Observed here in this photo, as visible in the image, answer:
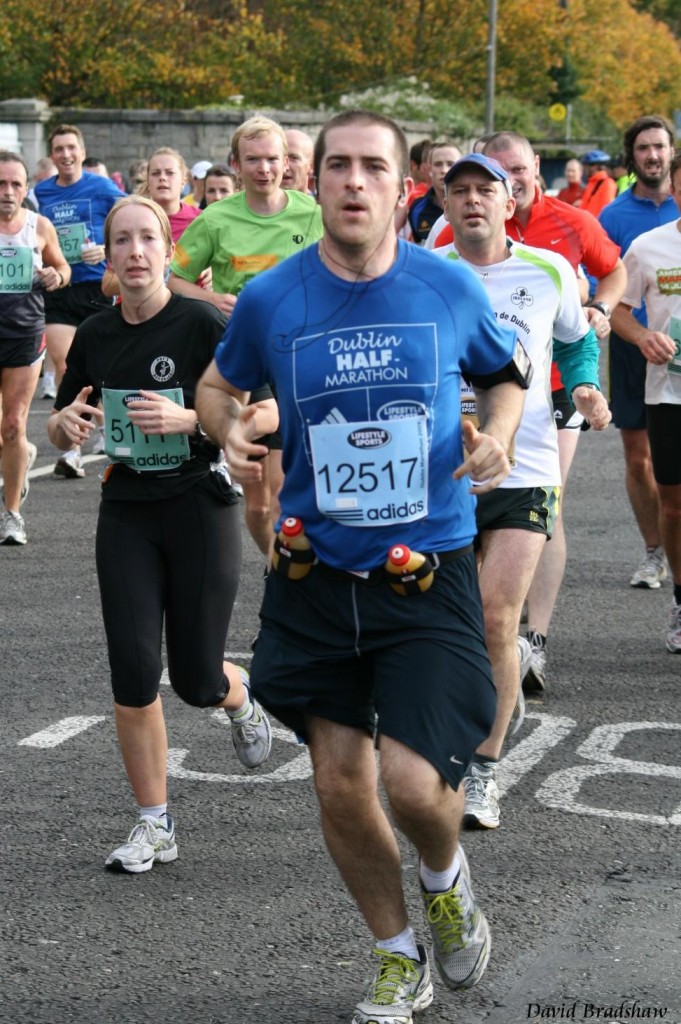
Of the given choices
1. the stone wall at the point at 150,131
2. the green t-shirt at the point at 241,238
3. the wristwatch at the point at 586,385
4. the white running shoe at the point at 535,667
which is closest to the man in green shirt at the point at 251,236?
the green t-shirt at the point at 241,238

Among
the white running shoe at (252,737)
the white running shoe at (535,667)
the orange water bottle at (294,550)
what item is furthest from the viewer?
the white running shoe at (535,667)

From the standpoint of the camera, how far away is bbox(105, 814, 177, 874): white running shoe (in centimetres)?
478

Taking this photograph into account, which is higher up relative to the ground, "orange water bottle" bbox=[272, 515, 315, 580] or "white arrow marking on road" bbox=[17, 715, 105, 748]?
"orange water bottle" bbox=[272, 515, 315, 580]

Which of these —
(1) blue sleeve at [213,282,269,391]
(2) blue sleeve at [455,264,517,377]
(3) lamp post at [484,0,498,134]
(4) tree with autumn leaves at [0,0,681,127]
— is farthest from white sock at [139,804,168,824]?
(3) lamp post at [484,0,498,134]

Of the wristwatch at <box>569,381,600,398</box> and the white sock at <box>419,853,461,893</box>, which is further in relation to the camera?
the wristwatch at <box>569,381,600,398</box>

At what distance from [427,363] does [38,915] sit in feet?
6.22

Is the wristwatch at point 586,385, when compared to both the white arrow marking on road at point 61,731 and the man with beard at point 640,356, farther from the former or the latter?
the man with beard at point 640,356

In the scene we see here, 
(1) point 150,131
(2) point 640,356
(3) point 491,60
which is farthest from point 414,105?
(2) point 640,356

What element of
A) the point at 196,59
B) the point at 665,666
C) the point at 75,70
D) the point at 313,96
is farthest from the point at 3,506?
the point at 313,96

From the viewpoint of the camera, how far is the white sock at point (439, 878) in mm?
3781

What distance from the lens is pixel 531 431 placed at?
5457 millimetres

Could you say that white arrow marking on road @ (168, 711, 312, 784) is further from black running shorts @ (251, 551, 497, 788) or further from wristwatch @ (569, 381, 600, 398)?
black running shorts @ (251, 551, 497, 788)

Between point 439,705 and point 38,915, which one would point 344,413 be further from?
point 38,915

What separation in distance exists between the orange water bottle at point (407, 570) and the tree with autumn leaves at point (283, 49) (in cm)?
3686
